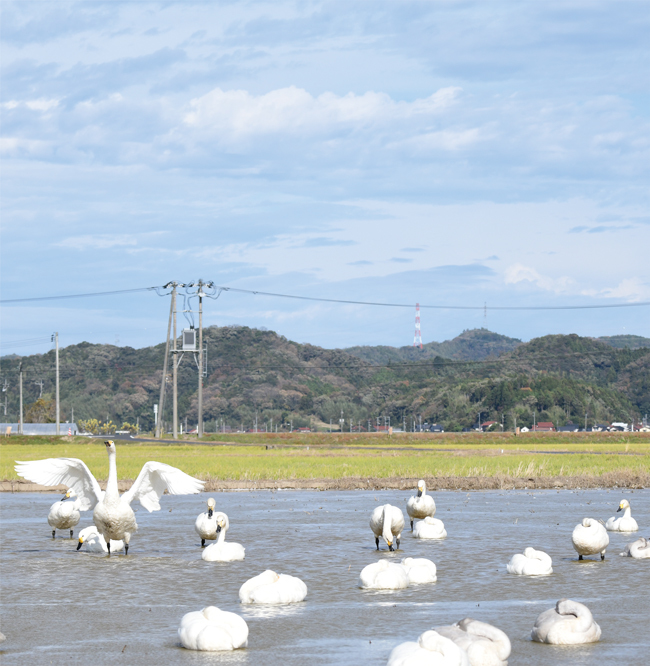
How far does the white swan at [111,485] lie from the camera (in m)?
17.4

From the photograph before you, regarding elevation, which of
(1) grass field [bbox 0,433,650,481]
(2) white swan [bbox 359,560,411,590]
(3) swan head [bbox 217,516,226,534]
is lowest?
(1) grass field [bbox 0,433,650,481]

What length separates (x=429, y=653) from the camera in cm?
815

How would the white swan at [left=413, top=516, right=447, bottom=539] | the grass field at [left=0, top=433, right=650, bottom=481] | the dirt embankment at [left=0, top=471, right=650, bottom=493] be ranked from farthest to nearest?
the grass field at [left=0, top=433, right=650, bottom=481], the dirt embankment at [left=0, top=471, right=650, bottom=493], the white swan at [left=413, top=516, right=447, bottom=539]

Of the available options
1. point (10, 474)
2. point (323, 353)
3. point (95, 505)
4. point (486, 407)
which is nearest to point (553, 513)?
point (95, 505)

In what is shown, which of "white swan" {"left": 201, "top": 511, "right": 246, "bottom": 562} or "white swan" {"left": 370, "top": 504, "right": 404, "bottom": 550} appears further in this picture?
"white swan" {"left": 370, "top": 504, "right": 404, "bottom": 550}

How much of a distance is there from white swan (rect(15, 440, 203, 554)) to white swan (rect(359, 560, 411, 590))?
5.29 meters

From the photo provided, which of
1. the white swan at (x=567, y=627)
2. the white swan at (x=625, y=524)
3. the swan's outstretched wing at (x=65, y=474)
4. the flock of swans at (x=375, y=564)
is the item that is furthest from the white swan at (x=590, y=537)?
the swan's outstretched wing at (x=65, y=474)

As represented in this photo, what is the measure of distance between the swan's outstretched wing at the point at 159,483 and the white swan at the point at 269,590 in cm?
558

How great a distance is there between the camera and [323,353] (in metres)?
180

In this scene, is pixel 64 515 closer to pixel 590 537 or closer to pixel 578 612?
pixel 590 537

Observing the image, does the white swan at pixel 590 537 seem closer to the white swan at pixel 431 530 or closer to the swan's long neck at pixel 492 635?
the white swan at pixel 431 530

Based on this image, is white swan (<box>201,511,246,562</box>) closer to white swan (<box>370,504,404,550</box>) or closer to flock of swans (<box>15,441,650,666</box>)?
flock of swans (<box>15,441,650,666</box>)

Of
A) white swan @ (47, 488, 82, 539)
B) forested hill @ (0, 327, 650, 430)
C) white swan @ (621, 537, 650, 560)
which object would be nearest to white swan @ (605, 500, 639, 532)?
white swan @ (621, 537, 650, 560)

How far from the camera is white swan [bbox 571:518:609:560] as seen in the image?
1575 cm
